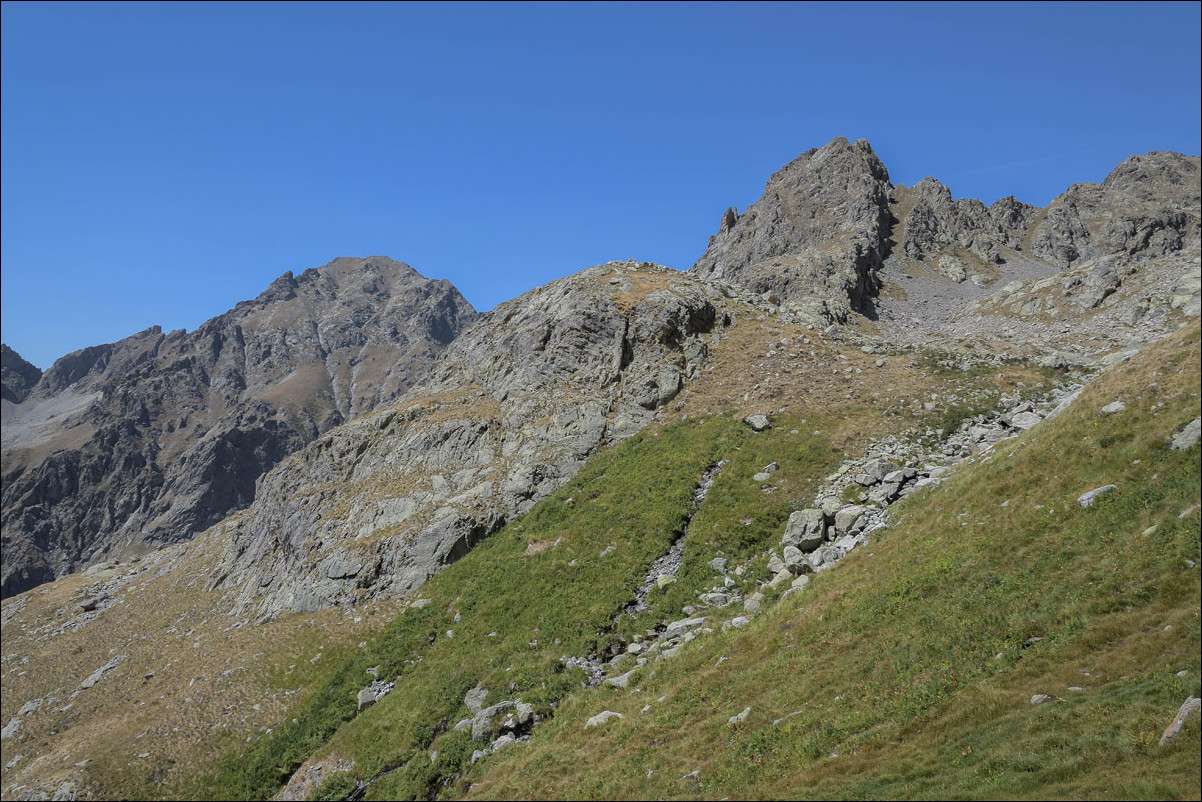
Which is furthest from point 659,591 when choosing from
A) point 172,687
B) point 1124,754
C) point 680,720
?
point 172,687

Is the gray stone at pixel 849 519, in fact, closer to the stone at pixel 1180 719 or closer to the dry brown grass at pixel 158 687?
the stone at pixel 1180 719

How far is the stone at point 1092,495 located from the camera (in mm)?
18172

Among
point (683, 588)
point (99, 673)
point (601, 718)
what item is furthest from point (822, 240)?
point (99, 673)

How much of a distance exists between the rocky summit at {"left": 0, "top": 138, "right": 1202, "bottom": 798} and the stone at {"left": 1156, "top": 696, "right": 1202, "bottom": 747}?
0.17ft

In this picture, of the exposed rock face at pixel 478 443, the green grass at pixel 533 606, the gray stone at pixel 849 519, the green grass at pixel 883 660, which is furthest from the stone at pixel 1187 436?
the exposed rock face at pixel 478 443

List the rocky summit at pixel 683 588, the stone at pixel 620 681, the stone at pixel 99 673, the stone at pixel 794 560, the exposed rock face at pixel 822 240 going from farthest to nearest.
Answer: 1. the exposed rock face at pixel 822 240
2. the stone at pixel 99 673
3. the stone at pixel 794 560
4. the stone at pixel 620 681
5. the rocky summit at pixel 683 588

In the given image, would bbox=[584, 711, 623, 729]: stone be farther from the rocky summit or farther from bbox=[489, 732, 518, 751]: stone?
bbox=[489, 732, 518, 751]: stone

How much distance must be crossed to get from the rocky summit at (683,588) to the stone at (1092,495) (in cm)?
8

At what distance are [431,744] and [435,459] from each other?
2740 centimetres

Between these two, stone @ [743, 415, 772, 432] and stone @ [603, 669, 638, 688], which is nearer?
stone @ [603, 669, 638, 688]

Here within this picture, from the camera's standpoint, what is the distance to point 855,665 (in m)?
18.6

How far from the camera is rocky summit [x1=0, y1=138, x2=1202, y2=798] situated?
15.0 m

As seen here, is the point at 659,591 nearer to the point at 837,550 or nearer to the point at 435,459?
the point at 837,550

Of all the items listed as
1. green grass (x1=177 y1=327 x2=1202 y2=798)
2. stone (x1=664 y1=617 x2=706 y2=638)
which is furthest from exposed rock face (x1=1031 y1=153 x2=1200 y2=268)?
stone (x1=664 y1=617 x2=706 y2=638)
